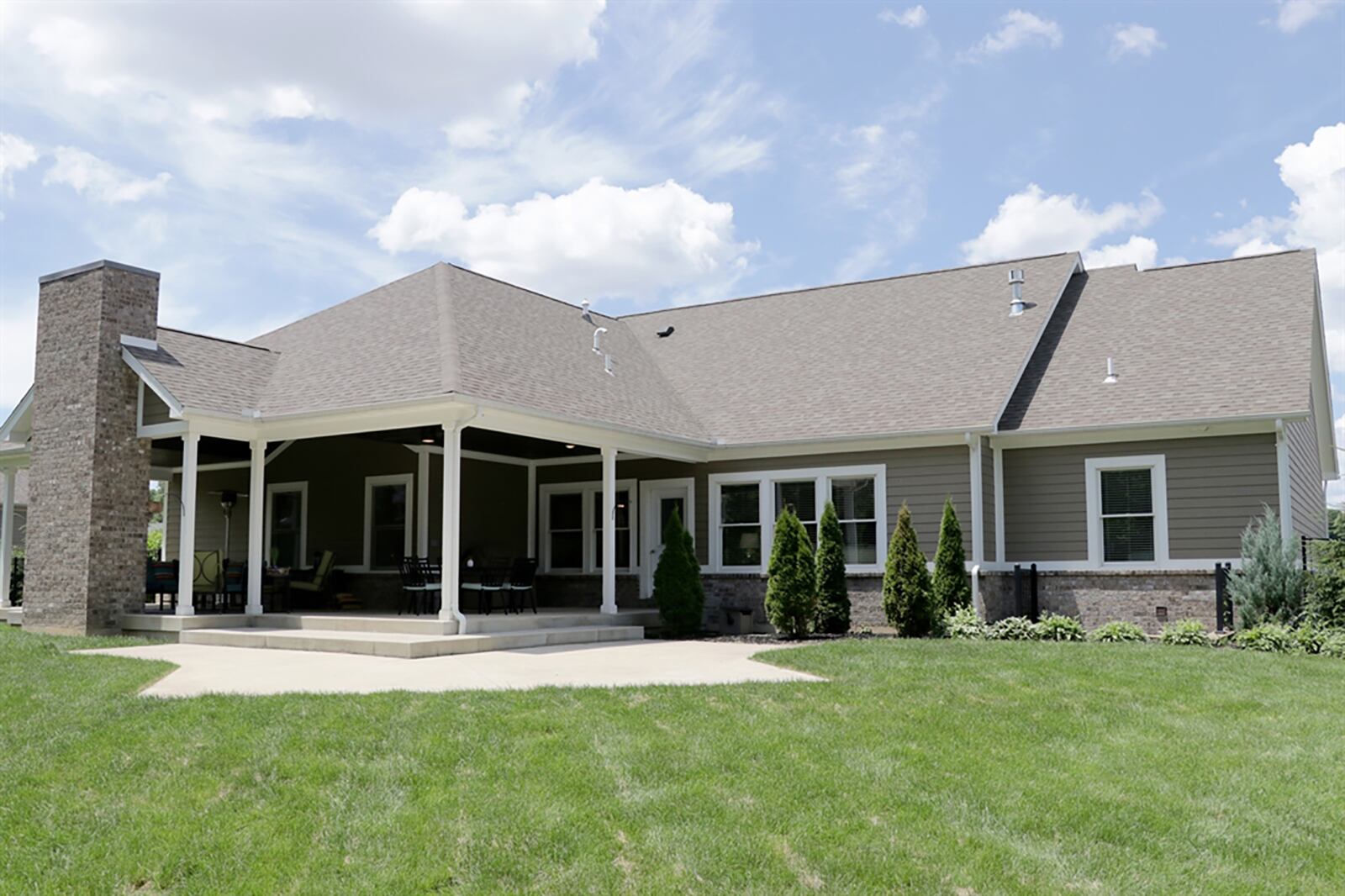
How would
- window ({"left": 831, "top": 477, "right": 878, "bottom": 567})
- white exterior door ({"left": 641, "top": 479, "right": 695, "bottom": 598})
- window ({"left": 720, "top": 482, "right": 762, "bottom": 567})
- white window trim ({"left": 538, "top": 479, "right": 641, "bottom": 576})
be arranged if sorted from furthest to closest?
1. white window trim ({"left": 538, "top": 479, "right": 641, "bottom": 576})
2. white exterior door ({"left": 641, "top": 479, "right": 695, "bottom": 598})
3. window ({"left": 720, "top": 482, "right": 762, "bottom": 567})
4. window ({"left": 831, "top": 477, "right": 878, "bottom": 567})

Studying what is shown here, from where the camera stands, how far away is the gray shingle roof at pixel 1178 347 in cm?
1536

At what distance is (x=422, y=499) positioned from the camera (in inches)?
713

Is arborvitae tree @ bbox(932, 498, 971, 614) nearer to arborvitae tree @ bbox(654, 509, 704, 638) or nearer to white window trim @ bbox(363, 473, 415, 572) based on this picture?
arborvitae tree @ bbox(654, 509, 704, 638)

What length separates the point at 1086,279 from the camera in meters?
20.0

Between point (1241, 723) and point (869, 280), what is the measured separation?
555 inches

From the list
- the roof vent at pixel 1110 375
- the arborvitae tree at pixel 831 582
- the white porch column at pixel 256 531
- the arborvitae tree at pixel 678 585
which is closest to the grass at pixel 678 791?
the arborvitae tree at pixel 831 582

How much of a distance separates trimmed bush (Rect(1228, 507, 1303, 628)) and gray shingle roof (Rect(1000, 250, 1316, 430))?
1.75m

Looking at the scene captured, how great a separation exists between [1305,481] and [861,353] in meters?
7.56

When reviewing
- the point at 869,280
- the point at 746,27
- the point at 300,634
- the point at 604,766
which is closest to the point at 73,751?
the point at 604,766

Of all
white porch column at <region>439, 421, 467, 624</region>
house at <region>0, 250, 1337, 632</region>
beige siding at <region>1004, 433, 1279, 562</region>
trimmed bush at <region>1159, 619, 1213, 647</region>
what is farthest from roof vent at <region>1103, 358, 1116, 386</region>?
white porch column at <region>439, 421, 467, 624</region>

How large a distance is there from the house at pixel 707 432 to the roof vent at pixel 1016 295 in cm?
9

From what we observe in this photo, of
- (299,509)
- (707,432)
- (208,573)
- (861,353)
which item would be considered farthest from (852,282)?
(208,573)

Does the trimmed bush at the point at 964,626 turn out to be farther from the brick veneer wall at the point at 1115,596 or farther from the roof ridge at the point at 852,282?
the roof ridge at the point at 852,282

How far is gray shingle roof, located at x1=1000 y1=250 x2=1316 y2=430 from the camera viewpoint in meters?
15.4
